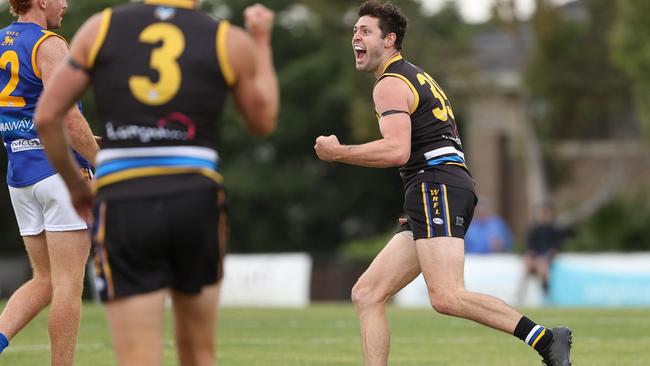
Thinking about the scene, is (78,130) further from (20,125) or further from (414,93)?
(414,93)

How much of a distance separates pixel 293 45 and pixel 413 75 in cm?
3578

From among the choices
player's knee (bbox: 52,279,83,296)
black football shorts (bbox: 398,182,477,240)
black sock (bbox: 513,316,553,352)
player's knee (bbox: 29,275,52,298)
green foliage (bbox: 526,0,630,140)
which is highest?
black football shorts (bbox: 398,182,477,240)

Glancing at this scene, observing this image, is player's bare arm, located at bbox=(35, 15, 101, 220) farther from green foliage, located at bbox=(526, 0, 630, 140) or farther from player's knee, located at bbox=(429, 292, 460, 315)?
green foliage, located at bbox=(526, 0, 630, 140)

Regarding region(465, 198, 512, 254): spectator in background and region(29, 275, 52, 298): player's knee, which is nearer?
region(29, 275, 52, 298): player's knee

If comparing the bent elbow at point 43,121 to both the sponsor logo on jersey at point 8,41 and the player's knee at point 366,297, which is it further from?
the player's knee at point 366,297

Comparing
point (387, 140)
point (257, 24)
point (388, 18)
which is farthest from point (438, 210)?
point (257, 24)

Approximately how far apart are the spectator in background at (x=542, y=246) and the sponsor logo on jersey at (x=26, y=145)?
1665 cm

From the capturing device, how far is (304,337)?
13.3 m

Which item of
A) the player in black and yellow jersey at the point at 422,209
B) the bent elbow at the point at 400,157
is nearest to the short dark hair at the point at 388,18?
the player in black and yellow jersey at the point at 422,209

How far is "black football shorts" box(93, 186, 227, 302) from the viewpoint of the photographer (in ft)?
17.0

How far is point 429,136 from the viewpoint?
8023 mm

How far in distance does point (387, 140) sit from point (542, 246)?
1672 cm

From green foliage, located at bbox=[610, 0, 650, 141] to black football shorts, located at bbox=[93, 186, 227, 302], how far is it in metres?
22.4

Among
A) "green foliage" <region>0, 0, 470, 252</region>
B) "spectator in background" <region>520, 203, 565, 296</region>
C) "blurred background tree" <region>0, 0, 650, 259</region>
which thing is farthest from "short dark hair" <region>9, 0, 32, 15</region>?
"green foliage" <region>0, 0, 470, 252</region>
